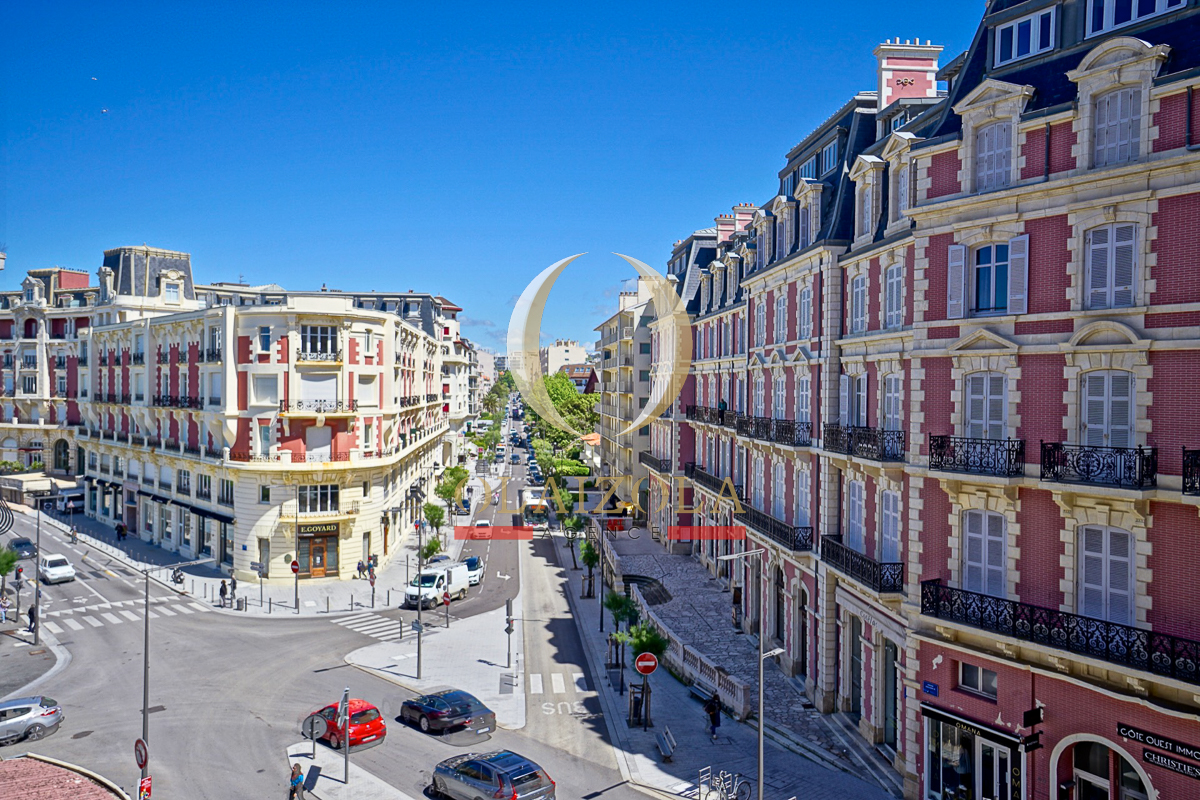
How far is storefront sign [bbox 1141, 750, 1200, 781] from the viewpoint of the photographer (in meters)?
15.4

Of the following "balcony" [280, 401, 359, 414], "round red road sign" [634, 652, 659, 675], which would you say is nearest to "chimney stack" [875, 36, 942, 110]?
"round red road sign" [634, 652, 659, 675]

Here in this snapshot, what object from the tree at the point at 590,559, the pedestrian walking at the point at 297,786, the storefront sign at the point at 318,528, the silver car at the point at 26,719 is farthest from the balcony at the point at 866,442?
the storefront sign at the point at 318,528

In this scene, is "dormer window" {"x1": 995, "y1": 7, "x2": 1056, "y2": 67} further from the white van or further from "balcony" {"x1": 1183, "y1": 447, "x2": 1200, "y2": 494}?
the white van

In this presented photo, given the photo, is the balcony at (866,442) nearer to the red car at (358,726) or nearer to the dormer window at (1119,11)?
the dormer window at (1119,11)

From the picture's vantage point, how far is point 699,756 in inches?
974

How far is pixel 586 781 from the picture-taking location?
2327 cm

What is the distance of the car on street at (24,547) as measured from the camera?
53.7 m

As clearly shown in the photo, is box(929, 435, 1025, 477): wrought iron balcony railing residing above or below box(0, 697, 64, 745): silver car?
above

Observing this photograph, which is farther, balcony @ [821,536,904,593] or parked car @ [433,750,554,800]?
balcony @ [821,536,904,593]

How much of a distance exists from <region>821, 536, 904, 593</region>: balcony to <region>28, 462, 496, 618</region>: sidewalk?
89.3ft

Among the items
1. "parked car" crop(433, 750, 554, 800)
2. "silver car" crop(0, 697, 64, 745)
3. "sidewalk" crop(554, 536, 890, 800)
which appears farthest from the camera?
"silver car" crop(0, 697, 64, 745)

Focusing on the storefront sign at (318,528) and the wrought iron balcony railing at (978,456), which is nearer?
the wrought iron balcony railing at (978,456)

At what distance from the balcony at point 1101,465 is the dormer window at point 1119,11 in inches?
381

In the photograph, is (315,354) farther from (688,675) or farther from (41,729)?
(688,675)
